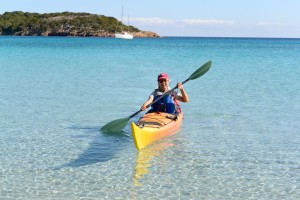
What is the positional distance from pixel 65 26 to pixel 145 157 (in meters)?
180

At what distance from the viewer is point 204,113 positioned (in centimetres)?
Result: 1727

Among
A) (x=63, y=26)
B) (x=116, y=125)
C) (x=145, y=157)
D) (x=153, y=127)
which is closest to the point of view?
(x=145, y=157)

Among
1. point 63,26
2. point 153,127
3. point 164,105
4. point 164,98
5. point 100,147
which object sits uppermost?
point 164,98

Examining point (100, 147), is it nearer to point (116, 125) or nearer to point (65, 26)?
point (116, 125)

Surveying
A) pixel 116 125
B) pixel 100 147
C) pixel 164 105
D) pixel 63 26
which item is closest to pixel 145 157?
pixel 100 147

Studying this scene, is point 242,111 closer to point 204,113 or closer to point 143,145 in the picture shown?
point 204,113

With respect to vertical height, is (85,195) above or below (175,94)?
below

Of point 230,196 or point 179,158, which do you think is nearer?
point 230,196

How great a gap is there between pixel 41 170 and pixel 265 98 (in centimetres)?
1353

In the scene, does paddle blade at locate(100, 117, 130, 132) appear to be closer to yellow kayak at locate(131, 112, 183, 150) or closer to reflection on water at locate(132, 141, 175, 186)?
yellow kayak at locate(131, 112, 183, 150)

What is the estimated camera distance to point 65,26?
186 m

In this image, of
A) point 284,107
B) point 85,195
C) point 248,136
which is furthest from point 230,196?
point 284,107

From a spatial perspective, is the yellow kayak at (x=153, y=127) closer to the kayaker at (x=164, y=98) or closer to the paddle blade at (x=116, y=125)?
the kayaker at (x=164, y=98)

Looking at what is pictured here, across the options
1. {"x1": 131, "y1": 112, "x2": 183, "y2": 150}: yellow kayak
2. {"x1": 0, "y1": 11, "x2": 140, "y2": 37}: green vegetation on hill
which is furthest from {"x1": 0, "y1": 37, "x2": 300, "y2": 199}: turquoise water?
{"x1": 0, "y1": 11, "x2": 140, "y2": 37}: green vegetation on hill
